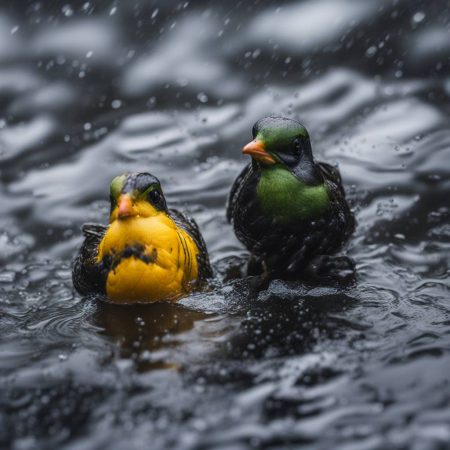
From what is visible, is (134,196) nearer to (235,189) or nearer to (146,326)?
(146,326)

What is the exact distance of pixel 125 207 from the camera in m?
4.42

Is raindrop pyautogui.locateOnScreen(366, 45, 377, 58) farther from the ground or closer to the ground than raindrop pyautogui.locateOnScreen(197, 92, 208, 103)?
farther from the ground

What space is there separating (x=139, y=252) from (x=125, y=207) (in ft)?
0.97

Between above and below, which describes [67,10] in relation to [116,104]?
above

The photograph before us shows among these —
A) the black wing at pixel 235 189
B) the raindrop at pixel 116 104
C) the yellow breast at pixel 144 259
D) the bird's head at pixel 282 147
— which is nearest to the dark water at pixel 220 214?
the raindrop at pixel 116 104

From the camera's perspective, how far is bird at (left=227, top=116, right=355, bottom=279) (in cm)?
479

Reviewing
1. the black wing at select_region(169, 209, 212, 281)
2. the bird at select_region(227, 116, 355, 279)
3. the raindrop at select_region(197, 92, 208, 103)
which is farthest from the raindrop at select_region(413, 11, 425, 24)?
the black wing at select_region(169, 209, 212, 281)

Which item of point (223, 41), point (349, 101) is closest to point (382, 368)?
point (349, 101)

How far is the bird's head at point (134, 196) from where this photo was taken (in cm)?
447

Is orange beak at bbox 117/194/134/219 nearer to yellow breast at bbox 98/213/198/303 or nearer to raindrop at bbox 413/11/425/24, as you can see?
yellow breast at bbox 98/213/198/303

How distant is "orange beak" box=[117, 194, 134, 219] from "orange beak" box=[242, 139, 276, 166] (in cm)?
74

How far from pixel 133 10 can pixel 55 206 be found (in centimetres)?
296

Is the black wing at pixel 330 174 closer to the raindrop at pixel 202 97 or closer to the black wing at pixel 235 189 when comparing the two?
the black wing at pixel 235 189

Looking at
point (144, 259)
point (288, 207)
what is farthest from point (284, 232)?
point (144, 259)
